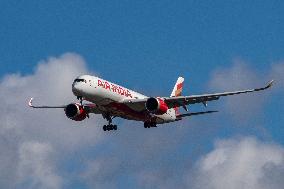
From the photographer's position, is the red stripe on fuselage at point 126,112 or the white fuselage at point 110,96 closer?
the white fuselage at point 110,96

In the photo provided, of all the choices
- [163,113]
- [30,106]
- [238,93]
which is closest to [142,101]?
[163,113]

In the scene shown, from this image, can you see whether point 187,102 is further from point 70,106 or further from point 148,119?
point 70,106

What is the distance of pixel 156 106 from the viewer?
125 metres

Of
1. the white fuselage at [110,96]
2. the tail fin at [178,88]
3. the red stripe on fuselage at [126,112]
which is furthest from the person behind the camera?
the tail fin at [178,88]

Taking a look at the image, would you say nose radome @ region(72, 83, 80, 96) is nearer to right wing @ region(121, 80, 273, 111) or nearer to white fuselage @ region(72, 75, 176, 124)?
white fuselage @ region(72, 75, 176, 124)

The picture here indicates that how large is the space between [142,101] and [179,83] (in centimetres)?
2465

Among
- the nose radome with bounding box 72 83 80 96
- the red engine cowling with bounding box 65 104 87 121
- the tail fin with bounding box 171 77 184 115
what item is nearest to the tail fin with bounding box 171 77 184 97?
the tail fin with bounding box 171 77 184 115

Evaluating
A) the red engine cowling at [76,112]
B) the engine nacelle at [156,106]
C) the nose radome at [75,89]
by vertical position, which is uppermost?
the red engine cowling at [76,112]

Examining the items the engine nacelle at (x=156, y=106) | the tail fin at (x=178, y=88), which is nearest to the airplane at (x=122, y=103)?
the engine nacelle at (x=156, y=106)

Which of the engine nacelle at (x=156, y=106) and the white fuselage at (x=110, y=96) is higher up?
the white fuselage at (x=110, y=96)

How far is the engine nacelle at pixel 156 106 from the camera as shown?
125125mm

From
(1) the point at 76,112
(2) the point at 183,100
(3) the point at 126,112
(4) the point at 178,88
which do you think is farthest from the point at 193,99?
(4) the point at 178,88

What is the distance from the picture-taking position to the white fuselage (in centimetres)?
12106

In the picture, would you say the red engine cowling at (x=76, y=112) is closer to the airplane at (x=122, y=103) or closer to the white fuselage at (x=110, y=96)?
the airplane at (x=122, y=103)
